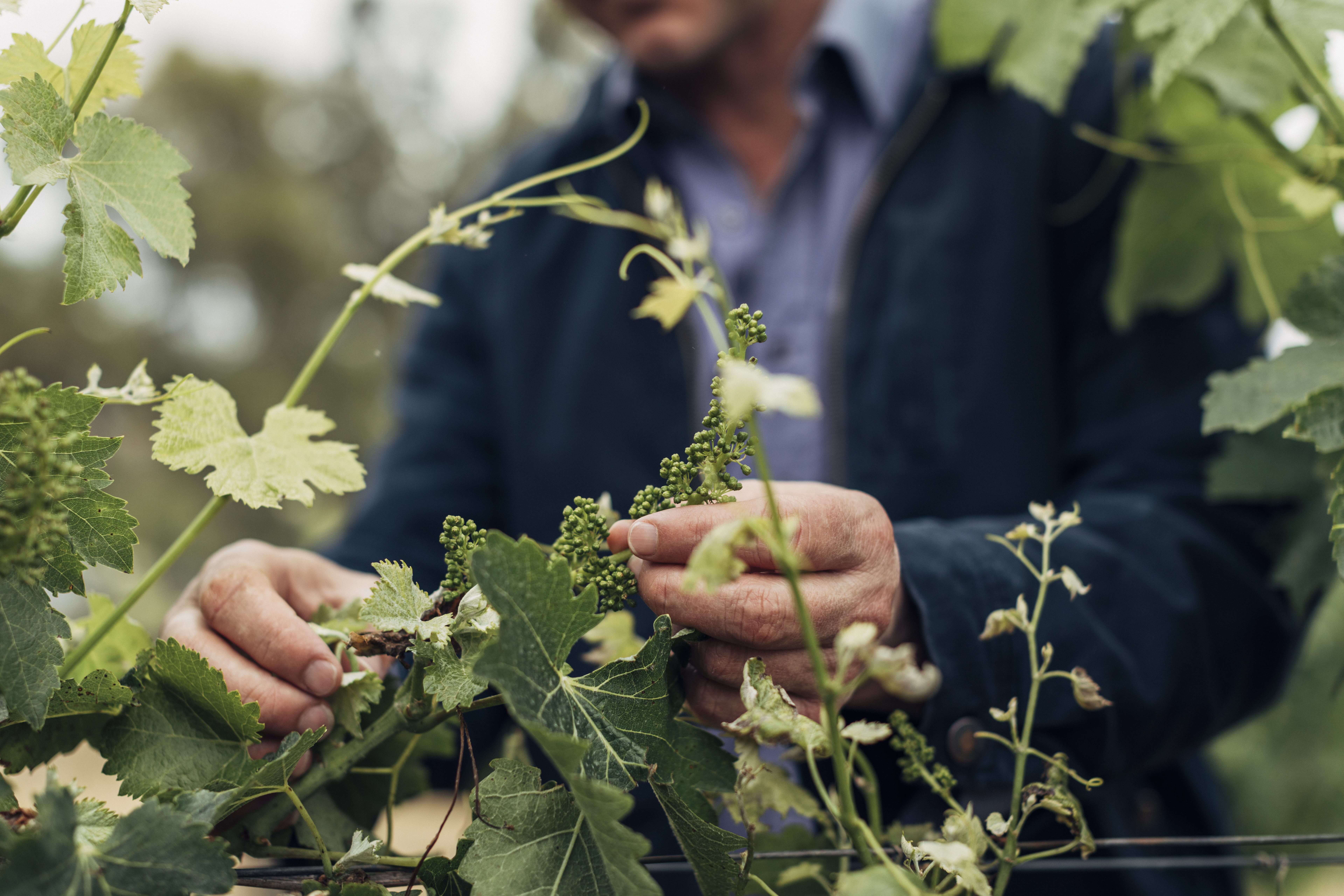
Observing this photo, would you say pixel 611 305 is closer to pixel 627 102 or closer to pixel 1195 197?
pixel 627 102

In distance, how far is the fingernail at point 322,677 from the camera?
0.48 metres

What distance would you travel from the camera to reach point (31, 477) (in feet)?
1.16

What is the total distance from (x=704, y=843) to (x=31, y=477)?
1.04 feet

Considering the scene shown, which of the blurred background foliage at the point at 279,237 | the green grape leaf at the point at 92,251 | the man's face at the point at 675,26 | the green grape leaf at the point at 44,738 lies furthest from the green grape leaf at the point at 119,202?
the blurred background foliage at the point at 279,237

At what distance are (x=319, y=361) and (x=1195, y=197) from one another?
841 mm

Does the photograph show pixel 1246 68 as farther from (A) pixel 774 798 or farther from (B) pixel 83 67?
(B) pixel 83 67

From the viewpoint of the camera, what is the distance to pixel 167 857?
338 mm

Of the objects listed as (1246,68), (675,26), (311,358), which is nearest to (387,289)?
(311,358)

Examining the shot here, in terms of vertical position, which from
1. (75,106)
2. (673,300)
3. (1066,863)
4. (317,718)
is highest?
(75,106)

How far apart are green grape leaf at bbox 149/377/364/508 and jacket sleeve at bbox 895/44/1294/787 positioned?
37 cm

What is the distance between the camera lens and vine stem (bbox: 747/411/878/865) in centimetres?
31

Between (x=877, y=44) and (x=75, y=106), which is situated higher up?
(x=877, y=44)

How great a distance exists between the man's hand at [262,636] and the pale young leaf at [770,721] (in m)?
0.23

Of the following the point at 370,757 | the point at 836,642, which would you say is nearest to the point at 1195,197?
the point at 836,642
